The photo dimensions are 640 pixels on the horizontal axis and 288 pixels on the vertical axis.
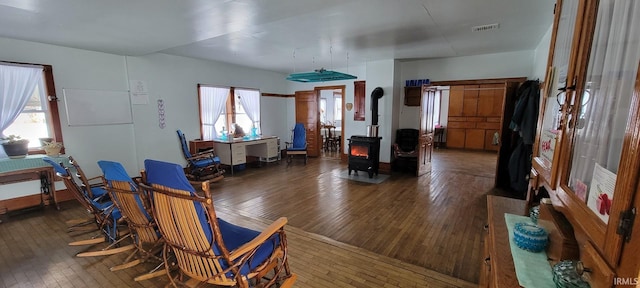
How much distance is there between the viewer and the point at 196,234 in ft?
5.18

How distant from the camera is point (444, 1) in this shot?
2.73 meters

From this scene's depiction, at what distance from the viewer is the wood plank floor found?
223cm

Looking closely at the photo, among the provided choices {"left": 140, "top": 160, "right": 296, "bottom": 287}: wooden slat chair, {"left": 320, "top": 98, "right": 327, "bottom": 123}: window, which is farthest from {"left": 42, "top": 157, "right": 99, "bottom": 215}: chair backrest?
{"left": 320, "top": 98, "right": 327, "bottom": 123}: window

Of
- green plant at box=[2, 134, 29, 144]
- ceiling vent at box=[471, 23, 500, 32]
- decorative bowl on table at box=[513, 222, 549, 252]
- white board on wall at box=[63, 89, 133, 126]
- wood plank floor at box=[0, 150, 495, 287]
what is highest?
ceiling vent at box=[471, 23, 500, 32]

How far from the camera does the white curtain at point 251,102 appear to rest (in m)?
6.89

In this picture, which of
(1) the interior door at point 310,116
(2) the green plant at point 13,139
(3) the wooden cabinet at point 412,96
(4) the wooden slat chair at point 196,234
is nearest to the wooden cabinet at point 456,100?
(3) the wooden cabinet at point 412,96

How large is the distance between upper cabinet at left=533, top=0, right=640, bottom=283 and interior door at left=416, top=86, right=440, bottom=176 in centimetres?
432

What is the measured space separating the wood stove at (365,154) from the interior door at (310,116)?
2.29 metres

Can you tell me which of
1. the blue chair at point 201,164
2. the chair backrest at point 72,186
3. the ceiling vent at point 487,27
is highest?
the ceiling vent at point 487,27

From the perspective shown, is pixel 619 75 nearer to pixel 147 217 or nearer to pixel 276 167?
pixel 147 217

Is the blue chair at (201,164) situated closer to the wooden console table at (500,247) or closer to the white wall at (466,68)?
the white wall at (466,68)

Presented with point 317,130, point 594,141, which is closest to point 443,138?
point 317,130

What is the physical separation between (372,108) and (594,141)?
5.06 meters

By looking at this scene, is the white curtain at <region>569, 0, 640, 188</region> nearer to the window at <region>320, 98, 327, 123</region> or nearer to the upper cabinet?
the upper cabinet
